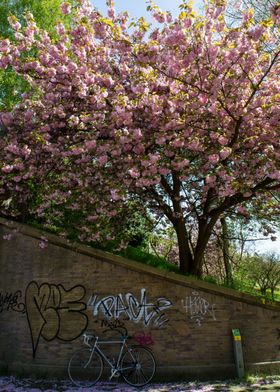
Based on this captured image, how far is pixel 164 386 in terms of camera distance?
9.08 metres

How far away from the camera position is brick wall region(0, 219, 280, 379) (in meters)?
9.75

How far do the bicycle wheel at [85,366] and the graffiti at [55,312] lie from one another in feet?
1.75

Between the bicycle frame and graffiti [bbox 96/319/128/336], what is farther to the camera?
graffiti [bbox 96/319/128/336]

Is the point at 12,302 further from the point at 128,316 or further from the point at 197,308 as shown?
the point at 197,308

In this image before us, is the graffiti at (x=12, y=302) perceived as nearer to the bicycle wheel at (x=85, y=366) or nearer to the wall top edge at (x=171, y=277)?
the wall top edge at (x=171, y=277)

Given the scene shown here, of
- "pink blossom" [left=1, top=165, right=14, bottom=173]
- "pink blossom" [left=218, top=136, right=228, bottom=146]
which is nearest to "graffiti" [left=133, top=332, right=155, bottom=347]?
"pink blossom" [left=218, top=136, right=228, bottom=146]

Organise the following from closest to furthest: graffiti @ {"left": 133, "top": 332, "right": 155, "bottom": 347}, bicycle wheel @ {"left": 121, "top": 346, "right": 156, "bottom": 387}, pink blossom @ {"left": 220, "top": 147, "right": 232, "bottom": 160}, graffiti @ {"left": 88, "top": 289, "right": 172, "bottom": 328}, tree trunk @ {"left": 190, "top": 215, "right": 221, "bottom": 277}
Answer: pink blossom @ {"left": 220, "top": 147, "right": 232, "bottom": 160}, bicycle wheel @ {"left": 121, "top": 346, "right": 156, "bottom": 387}, graffiti @ {"left": 133, "top": 332, "right": 155, "bottom": 347}, graffiti @ {"left": 88, "top": 289, "right": 172, "bottom": 328}, tree trunk @ {"left": 190, "top": 215, "right": 221, "bottom": 277}

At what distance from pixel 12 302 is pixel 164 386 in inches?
182

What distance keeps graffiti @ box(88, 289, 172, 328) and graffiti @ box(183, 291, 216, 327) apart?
1.54 ft

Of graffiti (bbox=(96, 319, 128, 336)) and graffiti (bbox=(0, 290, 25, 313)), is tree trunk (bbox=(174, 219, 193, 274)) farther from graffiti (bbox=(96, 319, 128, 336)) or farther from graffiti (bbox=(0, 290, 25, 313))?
graffiti (bbox=(0, 290, 25, 313))

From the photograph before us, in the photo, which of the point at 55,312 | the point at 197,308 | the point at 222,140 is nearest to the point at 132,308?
the point at 197,308

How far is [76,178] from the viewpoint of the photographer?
33.3 feet

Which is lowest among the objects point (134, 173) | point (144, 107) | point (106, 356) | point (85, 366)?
point (85, 366)

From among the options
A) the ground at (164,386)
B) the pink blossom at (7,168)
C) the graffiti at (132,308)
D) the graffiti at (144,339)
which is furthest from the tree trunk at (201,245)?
the pink blossom at (7,168)
